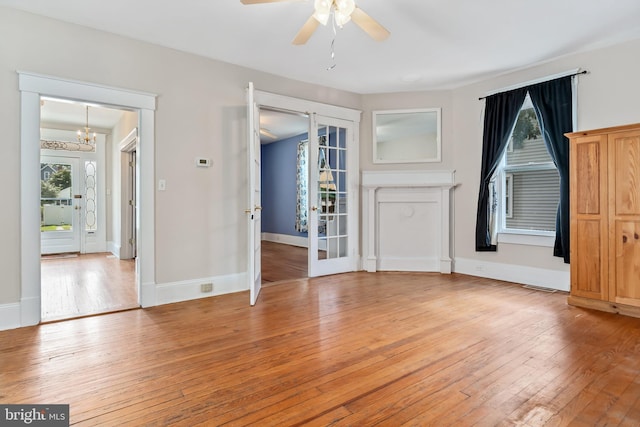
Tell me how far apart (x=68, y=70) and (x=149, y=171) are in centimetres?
108

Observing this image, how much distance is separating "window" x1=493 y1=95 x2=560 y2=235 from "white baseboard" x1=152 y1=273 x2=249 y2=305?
347 cm

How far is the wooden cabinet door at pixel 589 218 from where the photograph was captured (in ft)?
10.4

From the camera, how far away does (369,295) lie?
376cm

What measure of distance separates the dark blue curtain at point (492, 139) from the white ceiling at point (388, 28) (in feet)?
1.28

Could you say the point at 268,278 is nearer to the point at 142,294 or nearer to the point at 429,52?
the point at 142,294

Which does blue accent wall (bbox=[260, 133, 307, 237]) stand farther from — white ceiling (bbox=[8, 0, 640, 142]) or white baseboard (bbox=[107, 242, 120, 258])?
white ceiling (bbox=[8, 0, 640, 142])

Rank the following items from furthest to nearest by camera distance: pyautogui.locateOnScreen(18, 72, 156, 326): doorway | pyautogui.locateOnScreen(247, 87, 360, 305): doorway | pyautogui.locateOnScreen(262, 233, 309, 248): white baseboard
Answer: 1. pyautogui.locateOnScreen(262, 233, 309, 248): white baseboard
2. pyautogui.locateOnScreen(247, 87, 360, 305): doorway
3. pyautogui.locateOnScreen(18, 72, 156, 326): doorway

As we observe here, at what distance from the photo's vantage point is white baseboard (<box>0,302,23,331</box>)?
274cm

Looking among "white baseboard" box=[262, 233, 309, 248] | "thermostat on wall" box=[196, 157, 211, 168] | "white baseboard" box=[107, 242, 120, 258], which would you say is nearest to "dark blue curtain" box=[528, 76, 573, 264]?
"thermostat on wall" box=[196, 157, 211, 168]

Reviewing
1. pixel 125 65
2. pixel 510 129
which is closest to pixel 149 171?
pixel 125 65

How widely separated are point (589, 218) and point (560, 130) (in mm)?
1138

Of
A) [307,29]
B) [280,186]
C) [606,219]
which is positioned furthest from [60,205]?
[606,219]

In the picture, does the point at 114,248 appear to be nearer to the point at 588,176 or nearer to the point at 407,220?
the point at 407,220

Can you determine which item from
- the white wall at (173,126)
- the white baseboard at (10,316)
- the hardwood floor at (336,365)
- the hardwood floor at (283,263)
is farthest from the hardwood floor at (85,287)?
the hardwood floor at (283,263)
